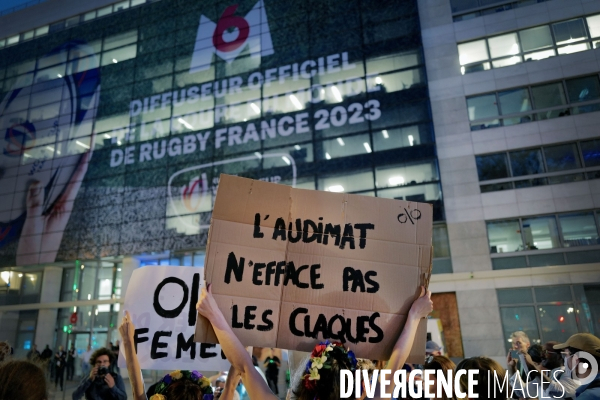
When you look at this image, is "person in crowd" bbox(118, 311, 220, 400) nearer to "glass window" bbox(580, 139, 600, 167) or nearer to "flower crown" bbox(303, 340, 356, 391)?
"flower crown" bbox(303, 340, 356, 391)

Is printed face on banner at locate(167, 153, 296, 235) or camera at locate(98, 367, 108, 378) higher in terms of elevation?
printed face on banner at locate(167, 153, 296, 235)

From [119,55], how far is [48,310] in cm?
1721

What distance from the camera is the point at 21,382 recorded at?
1.95 m

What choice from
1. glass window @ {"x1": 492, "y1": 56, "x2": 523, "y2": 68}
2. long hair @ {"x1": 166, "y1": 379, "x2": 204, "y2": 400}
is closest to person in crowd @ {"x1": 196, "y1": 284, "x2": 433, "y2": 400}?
long hair @ {"x1": 166, "y1": 379, "x2": 204, "y2": 400}

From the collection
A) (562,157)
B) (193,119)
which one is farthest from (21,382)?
(193,119)

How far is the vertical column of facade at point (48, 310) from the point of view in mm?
27531

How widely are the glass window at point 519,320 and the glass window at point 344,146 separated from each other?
31.7 feet

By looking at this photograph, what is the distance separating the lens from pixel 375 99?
22.6 metres

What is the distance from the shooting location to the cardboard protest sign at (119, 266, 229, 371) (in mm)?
3668

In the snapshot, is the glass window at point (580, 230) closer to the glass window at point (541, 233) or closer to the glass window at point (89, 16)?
the glass window at point (541, 233)

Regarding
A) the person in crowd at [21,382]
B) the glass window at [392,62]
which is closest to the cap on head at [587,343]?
the person in crowd at [21,382]

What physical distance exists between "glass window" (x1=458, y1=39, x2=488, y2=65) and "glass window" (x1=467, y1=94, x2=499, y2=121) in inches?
77.4

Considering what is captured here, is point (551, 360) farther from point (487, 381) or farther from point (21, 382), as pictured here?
point (21, 382)

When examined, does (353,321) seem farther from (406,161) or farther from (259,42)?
(259,42)
